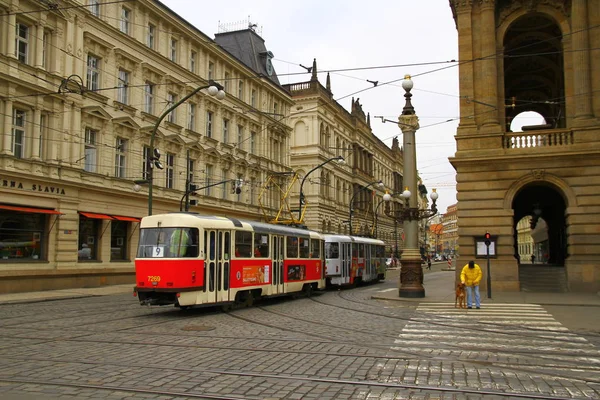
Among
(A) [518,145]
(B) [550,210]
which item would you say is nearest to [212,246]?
(A) [518,145]

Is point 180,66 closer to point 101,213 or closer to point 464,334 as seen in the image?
point 101,213

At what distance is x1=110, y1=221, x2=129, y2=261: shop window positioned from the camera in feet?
104

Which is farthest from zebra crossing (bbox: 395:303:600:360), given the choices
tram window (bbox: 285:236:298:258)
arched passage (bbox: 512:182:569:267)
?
arched passage (bbox: 512:182:569:267)

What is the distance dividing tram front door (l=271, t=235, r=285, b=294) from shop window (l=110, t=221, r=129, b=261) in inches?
536

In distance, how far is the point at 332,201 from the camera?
2520 inches

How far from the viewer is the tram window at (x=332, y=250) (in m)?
29.1

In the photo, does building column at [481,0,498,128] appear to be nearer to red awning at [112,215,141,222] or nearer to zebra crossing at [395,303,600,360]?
zebra crossing at [395,303,600,360]

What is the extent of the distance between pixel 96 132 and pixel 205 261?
Answer: 1664 centimetres

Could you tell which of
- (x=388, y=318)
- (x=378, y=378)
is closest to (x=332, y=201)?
(x=388, y=318)

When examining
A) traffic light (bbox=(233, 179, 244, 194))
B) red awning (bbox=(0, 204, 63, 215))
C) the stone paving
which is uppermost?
traffic light (bbox=(233, 179, 244, 194))

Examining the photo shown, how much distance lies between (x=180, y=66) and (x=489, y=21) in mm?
19179

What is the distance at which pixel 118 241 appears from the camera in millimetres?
32375

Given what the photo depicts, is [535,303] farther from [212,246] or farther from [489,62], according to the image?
[212,246]

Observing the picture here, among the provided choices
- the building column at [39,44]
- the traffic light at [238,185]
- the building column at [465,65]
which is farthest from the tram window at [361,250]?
the building column at [39,44]
